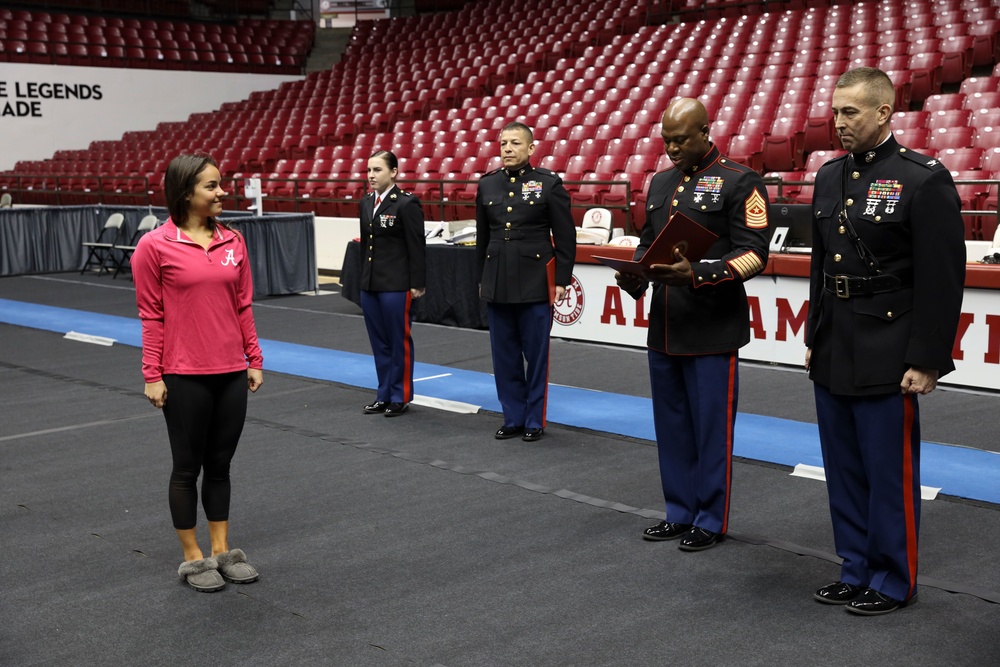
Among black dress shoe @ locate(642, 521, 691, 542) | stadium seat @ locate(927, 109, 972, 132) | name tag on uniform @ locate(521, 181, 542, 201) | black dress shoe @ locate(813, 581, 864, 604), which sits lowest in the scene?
black dress shoe @ locate(642, 521, 691, 542)

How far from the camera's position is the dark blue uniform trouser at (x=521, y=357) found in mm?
5945

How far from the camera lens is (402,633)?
337 centimetres

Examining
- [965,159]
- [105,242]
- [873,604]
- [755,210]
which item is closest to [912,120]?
[965,159]

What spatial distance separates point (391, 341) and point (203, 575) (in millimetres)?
2992

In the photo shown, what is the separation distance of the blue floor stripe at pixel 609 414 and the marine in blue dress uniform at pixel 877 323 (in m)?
1.46

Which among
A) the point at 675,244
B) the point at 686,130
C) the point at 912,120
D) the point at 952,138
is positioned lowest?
the point at 675,244

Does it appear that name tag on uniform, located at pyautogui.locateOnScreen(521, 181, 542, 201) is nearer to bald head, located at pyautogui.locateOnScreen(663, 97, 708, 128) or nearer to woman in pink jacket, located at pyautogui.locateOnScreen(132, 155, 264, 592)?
bald head, located at pyautogui.locateOnScreen(663, 97, 708, 128)

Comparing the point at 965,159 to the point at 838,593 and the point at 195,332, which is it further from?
the point at 195,332

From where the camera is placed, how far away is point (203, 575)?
3795 mm

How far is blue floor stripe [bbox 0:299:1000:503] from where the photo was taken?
5.12 m

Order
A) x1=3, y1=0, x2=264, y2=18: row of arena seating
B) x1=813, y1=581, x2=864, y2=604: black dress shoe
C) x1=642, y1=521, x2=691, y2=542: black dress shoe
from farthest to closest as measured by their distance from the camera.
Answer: x1=3, y1=0, x2=264, y2=18: row of arena seating → x1=642, y1=521, x2=691, y2=542: black dress shoe → x1=813, y1=581, x2=864, y2=604: black dress shoe

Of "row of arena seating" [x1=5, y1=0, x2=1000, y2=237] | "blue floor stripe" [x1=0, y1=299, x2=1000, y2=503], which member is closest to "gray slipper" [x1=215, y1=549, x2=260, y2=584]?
"blue floor stripe" [x1=0, y1=299, x2=1000, y2=503]

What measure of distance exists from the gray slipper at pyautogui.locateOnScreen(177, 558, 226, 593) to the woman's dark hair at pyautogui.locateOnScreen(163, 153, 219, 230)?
1.21 metres

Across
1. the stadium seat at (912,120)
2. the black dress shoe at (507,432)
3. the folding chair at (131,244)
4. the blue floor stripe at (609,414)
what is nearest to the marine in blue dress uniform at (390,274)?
the blue floor stripe at (609,414)
